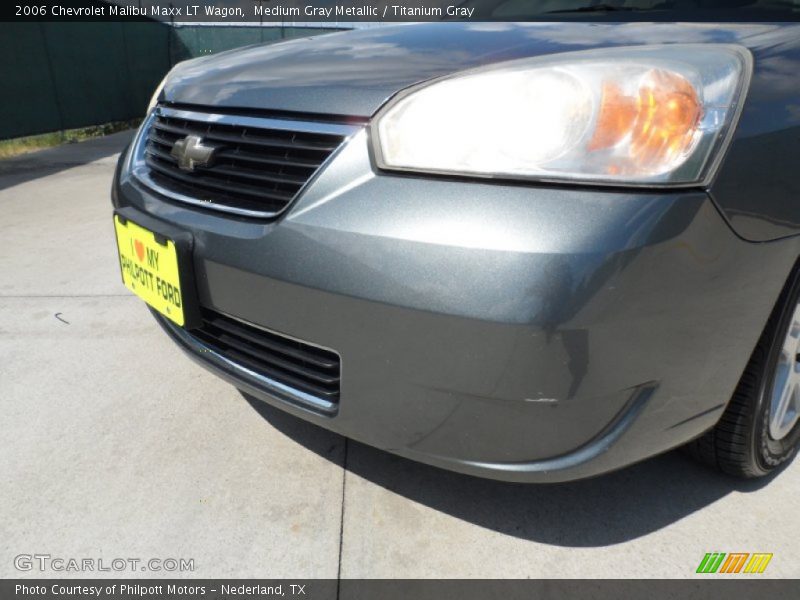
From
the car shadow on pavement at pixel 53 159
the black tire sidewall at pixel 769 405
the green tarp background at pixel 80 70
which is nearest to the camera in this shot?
the black tire sidewall at pixel 769 405

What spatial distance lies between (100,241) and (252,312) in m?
2.74

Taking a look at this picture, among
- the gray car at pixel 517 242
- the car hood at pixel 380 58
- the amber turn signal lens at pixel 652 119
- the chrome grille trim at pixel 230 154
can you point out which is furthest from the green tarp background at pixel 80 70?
the amber turn signal lens at pixel 652 119

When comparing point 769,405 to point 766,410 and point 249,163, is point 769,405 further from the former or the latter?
point 249,163

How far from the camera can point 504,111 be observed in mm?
1191

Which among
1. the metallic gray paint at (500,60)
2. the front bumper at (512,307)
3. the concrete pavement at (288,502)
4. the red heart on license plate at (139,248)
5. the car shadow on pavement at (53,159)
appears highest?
the metallic gray paint at (500,60)

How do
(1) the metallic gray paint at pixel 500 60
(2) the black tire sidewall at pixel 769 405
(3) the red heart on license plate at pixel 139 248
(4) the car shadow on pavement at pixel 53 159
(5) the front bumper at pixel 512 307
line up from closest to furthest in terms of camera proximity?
(5) the front bumper at pixel 512 307 → (1) the metallic gray paint at pixel 500 60 → (2) the black tire sidewall at pixel 769 405 → (3) the red heart on license plate at pixel 139 248 → (4) the car shadow on pavement at pixel 53 159

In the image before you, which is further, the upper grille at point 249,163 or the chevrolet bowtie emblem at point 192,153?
the chevrolet bowtie emblem at point 192,153

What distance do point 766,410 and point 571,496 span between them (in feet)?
1.67

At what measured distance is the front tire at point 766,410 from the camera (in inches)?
55.0

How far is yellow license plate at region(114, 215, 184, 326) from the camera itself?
1.50 m

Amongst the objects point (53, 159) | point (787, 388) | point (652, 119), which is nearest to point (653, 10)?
point (652, 119)

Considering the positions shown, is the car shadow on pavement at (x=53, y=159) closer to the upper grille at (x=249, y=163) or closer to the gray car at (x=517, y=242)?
the upper grille at (x=249, y=163)

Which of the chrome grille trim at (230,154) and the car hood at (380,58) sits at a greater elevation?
the car hood at (380,58)

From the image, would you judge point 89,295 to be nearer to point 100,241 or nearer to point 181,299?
point 100,241
